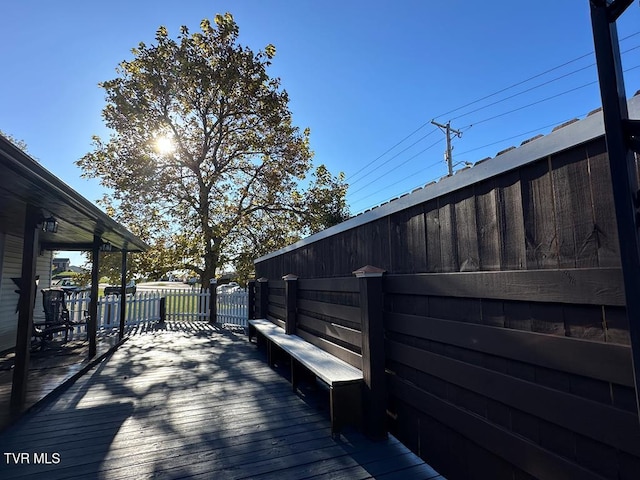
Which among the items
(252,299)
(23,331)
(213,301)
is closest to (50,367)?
(23,331)

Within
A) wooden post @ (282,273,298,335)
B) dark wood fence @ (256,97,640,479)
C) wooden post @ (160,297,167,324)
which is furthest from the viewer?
wooden post @ (160,297,167,324)

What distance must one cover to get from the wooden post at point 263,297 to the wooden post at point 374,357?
4.62 m

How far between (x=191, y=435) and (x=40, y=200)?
3036 millimetres

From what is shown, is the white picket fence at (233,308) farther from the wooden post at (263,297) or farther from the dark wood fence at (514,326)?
the dark wood fence at (514,326)

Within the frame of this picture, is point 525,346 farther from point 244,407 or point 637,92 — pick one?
point 244,407

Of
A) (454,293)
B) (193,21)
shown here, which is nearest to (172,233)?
(193,21)

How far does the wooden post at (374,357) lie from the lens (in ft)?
8.41

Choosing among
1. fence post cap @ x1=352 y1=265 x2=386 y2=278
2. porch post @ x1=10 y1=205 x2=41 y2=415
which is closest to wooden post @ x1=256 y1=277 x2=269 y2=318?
porch post @ x1=10 y1=205 x2=41 y2=415

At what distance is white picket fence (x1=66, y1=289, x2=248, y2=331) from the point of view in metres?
9.02

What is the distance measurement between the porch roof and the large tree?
4.67 m

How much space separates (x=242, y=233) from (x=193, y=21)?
23.1 ft

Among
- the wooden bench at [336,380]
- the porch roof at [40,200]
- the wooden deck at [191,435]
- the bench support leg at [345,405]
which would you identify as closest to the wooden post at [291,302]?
the wooden deck at [191,435]

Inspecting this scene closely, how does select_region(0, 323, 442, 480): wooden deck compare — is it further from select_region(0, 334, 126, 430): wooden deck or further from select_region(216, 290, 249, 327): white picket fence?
select_region(216, 290, 249, 327): white picket fence

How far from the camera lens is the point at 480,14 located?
6098mm
